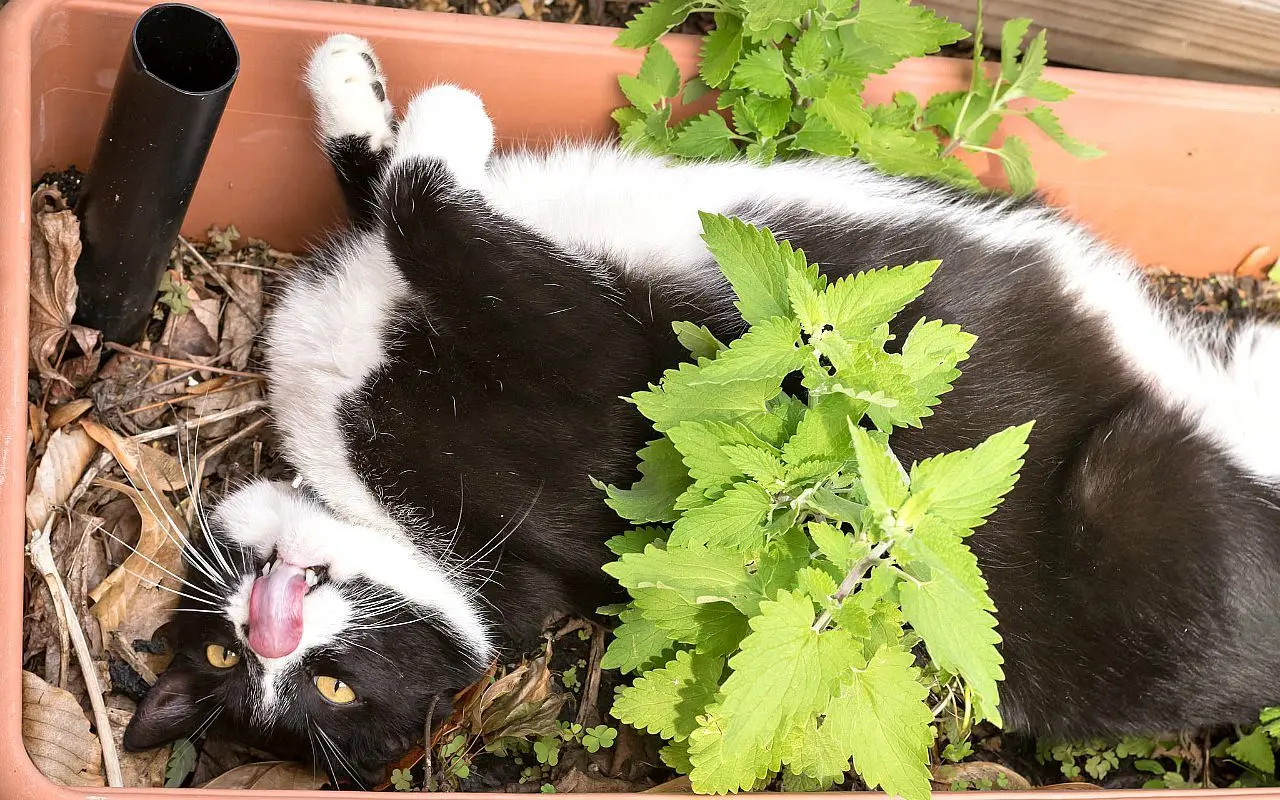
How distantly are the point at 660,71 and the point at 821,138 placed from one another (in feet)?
1.07

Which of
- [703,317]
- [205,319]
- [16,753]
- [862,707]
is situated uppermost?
[703,317]

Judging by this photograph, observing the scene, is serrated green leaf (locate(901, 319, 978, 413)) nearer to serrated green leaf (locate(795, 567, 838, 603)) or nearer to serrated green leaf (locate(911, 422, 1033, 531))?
serrated green leaf (locate(911, 422, 1033, 531))

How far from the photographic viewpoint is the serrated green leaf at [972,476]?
1.21 m

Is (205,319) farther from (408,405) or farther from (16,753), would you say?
(16,753)

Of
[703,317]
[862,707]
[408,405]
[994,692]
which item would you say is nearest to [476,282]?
[408,405]

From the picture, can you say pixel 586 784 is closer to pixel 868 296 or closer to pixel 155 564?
pixel 155 564

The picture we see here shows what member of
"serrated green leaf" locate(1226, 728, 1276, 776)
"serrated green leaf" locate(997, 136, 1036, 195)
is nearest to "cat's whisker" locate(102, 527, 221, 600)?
"serrated green leaf" locate(997, 136, 1036, 195)

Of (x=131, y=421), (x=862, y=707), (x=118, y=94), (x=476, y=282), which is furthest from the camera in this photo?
(x=131, y=421)

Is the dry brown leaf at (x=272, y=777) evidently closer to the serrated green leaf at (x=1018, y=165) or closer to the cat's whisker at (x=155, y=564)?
the cat's whisker at (x=155, y=564)

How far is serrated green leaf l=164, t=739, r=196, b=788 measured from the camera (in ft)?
5.94

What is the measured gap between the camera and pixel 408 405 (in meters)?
1.72

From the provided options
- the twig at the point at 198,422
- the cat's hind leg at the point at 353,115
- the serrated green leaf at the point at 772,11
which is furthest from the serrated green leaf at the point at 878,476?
the twig at the point at 198,422

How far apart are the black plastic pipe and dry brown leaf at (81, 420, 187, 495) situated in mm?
232

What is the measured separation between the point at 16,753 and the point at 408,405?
741mm
